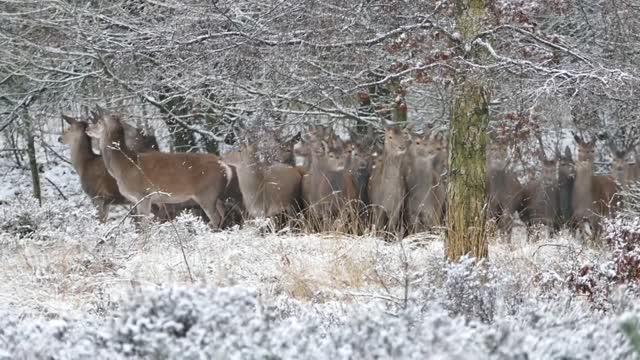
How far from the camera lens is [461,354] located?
3805mm

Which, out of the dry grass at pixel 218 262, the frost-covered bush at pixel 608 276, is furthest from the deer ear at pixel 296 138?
the frost-covered bush at pixel 608 276

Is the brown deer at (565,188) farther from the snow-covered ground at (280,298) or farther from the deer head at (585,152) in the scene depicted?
the snow-covered ground at (280,298)

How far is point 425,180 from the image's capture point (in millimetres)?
13000

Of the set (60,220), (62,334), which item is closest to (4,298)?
(62,334)

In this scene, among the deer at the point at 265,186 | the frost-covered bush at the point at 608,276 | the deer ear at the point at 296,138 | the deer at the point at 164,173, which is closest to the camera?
the frost-covered bush at the point at 608,276

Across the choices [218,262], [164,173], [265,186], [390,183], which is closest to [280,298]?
[218,262]

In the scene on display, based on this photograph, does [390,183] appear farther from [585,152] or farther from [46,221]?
[46,221]

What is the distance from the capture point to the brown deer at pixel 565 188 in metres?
13.0

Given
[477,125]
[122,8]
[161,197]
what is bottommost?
[161,197]

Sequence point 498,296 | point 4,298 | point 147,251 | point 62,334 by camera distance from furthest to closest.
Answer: point 147,251
point 4,298
point 498,296
point 62,334

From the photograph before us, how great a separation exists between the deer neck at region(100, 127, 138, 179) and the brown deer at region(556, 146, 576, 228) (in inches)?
211

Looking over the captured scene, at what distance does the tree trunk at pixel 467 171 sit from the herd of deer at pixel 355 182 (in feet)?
12.5

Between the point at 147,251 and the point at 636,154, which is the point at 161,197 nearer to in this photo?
the point at 147,251

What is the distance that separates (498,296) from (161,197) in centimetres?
823
